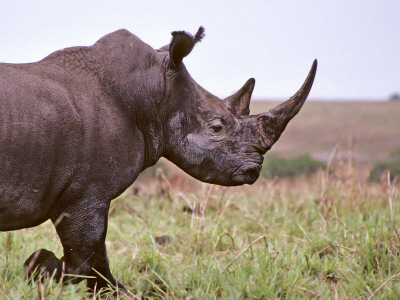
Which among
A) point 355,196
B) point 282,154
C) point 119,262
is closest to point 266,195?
point 355,196

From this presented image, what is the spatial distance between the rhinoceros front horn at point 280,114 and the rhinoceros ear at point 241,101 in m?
0.14

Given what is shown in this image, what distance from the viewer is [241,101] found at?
172 inches

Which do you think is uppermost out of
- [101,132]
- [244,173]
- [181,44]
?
[181,44]

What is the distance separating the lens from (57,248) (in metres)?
5.32

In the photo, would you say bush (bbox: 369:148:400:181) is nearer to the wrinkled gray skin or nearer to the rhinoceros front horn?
the rhinoceros front horn

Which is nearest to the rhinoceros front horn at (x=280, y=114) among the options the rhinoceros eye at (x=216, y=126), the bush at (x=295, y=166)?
the rhinoceros eye at (x=216, y=126)

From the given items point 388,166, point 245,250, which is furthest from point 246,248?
point 388,166

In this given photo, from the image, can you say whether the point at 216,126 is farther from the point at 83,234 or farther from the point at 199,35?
the point at 83,234

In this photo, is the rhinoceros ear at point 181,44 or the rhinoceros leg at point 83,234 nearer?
the rhinoceros leg at point 83,234

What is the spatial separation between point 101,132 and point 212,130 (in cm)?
79

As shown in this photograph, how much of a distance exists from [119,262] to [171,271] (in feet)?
1.74

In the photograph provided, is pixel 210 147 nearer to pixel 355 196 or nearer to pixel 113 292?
pixel 113 292

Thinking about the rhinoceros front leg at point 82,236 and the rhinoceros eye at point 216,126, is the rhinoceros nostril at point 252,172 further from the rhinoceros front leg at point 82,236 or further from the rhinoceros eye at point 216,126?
the rhinoceros front leg at point 82,236

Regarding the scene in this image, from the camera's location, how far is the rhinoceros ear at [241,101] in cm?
431
